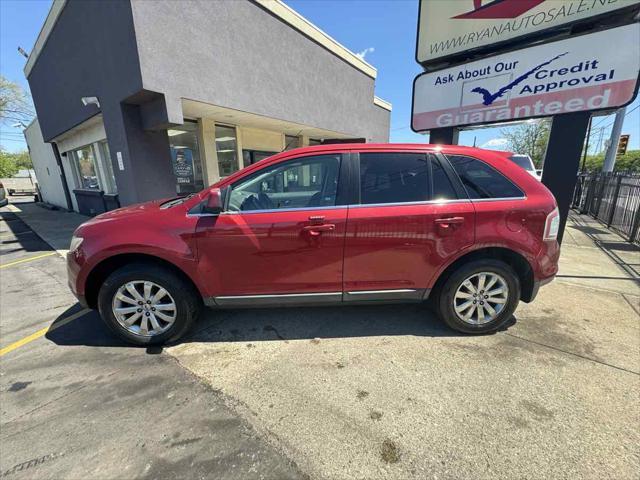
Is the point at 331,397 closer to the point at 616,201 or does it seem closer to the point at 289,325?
the point at 289,325

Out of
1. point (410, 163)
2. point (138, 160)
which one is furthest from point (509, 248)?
point (138, 160)

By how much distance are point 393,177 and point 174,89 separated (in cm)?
571

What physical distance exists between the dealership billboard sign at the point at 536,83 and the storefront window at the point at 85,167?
11.2 meters

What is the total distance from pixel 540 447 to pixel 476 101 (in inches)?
186

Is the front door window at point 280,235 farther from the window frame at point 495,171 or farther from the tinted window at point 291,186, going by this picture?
the window frame at point 495,171

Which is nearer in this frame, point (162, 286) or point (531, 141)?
point (162, 286)

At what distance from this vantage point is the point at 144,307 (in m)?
2.75

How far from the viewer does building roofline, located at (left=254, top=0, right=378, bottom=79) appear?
27.5ft

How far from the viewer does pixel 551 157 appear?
4285 millimetres

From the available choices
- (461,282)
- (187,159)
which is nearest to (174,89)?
(187,159)

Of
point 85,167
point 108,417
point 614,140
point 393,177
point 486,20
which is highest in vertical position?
point 486,20

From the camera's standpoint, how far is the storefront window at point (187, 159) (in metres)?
8.90

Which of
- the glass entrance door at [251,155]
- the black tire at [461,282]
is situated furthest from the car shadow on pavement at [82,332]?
the glass entrance door at [251,155]

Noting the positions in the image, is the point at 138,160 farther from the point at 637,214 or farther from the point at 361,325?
the point at 637,214
